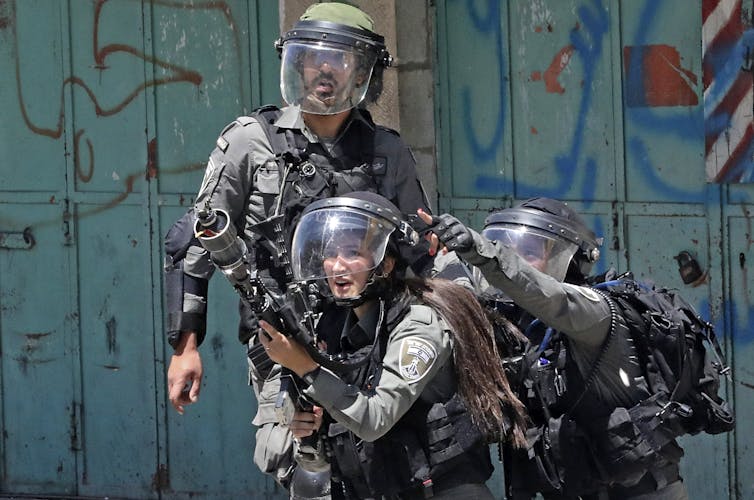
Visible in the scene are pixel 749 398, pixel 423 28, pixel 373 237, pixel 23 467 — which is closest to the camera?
pixel 373 237

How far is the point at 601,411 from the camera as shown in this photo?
13.8 feet

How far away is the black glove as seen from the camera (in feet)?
12.4

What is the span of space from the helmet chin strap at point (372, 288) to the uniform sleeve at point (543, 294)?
32 cm

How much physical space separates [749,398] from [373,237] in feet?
7.41

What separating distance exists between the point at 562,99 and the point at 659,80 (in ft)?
1.30

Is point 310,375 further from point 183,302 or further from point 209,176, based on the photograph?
point 209,176

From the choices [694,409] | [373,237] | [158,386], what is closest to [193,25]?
[158,386]

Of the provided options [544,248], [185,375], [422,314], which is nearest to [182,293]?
[185,375]

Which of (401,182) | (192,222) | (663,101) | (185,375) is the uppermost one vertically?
(663,101)

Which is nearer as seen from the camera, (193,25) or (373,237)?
(373,237)

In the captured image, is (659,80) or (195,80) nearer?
(659,80)

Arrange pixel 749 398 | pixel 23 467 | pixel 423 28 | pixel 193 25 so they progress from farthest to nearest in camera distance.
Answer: pixel 23 467
pixel 193 25
pixel 423 28
pixel 749 398

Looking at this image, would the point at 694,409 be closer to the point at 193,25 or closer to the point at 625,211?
the point at 625,211

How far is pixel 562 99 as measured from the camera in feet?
19.7
